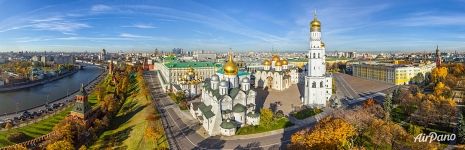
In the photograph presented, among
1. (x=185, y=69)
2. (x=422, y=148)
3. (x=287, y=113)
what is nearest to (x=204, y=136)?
(x=287, y=113)

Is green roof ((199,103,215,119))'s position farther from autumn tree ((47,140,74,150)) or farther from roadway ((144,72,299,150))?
autumn tree ((47,140,74,150))

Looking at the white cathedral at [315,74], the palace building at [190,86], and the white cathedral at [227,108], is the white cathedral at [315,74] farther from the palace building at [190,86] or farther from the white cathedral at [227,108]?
the palace building at [190,86]

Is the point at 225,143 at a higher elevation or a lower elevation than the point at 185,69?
lower

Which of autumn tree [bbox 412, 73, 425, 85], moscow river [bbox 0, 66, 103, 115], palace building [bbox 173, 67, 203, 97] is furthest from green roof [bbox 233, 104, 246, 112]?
autumn tree [bbox 412, 73, 425, 85]

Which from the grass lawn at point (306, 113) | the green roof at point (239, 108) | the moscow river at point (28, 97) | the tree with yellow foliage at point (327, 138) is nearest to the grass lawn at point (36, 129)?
the moscow river at point (28, 97)

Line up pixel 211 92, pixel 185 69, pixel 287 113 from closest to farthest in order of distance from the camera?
pixel 211 92, pixel 287 113, pixel 185 69

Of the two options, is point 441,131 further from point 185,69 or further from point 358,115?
point 185,69
